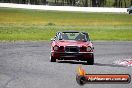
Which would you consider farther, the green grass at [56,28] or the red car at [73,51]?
the green grass at [56,28]

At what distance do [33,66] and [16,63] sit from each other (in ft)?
4.78

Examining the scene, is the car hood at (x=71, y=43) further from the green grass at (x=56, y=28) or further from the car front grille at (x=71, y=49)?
Result: the green grass at (x=56, y=28)

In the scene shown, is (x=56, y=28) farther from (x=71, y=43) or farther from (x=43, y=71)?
(x=43, y=71)

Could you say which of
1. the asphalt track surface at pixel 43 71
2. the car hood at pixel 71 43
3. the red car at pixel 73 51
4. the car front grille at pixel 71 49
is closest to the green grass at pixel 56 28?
the asphalt track surface at pixel 43 71

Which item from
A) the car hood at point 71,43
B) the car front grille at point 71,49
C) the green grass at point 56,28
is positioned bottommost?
the green grass at point 56,28

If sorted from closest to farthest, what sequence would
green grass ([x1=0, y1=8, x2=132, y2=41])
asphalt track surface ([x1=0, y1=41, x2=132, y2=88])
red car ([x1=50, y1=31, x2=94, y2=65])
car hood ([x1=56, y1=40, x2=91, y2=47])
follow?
asphalt track surface ([x1=0, y1=41, x2=132, y2=88]), red car ([x1=50, y1=31, x2=94, y2=65]), car hood ([x1=56, y1=40, x2=91, y2=47]), green grass ([x1=0, y1=8, x2=132, y2=41])

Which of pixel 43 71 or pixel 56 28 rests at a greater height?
pixel 43 71

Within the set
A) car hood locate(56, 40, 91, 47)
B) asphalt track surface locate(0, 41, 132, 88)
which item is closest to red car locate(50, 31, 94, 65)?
car hood locate(56, 40, 91, 47)

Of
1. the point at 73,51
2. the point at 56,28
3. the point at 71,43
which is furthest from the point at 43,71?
the point at 56,28

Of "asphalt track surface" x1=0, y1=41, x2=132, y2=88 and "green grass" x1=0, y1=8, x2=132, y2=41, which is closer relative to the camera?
"asphalt track surface" x1=0, y1=41, x2=132, y2=88

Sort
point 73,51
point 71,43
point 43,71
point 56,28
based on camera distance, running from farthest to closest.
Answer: point 56,28 < point 71,43 < point 73,51 < point 43,71

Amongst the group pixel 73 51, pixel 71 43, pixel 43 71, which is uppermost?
pixel 71 43

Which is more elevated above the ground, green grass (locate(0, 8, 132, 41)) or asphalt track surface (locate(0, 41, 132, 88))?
asphalt track surface (locate(0, 41, 132, 88))

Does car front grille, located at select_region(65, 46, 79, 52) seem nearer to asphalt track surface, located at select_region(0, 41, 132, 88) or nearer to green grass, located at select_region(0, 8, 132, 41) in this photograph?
asphalt track surface, located at select_region(0, 41, 132, 88)
